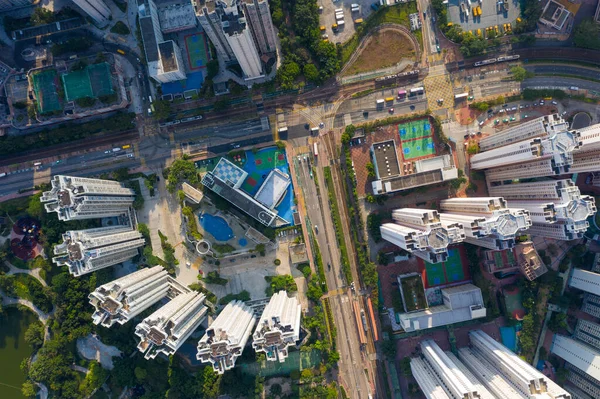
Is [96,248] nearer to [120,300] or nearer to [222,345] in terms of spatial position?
[120,300]

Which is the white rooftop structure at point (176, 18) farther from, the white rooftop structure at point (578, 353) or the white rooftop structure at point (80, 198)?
the white rooftop structure at point (578, 353)

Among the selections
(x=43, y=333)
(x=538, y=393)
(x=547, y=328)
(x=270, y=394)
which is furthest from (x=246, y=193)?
(x=547, y=328)

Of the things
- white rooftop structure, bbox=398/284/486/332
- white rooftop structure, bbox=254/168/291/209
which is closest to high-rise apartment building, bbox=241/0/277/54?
white rooftop structure, bbox=254/168/291/209

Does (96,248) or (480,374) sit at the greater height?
(96,248)

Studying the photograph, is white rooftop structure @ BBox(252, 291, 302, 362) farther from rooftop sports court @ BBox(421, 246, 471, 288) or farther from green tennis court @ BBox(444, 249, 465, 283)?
green tennis court @ BBox(444, 249, 465, 283)

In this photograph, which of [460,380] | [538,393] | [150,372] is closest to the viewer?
[538,393]

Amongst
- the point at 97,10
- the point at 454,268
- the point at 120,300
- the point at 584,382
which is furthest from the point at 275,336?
the point at 97,10

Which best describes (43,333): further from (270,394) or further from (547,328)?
(547,328)
